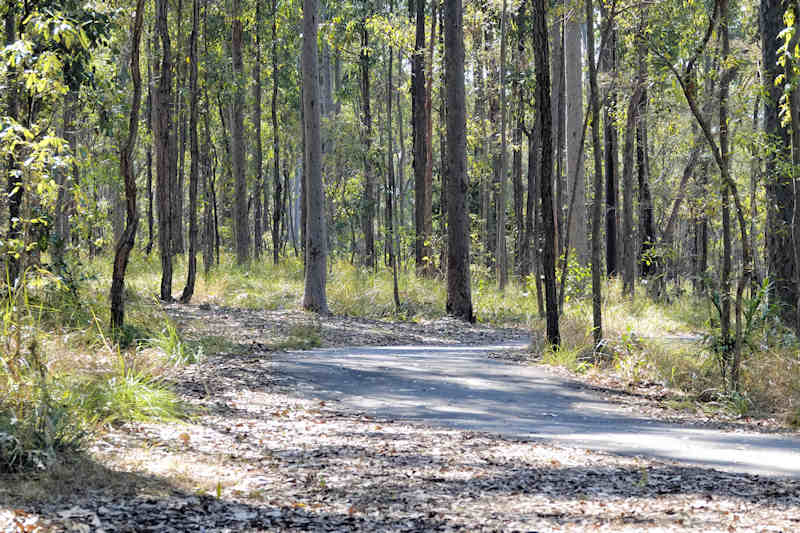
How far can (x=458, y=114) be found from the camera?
16.6 metres

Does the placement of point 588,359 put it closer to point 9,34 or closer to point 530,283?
point 9,34

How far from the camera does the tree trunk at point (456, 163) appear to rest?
1638 cm

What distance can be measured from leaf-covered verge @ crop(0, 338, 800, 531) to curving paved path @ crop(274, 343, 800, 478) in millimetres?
503

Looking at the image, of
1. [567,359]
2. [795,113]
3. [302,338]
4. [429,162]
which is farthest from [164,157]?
[795,113]

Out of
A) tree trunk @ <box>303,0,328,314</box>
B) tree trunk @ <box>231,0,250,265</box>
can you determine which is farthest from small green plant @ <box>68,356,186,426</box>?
tree trunk @ <box>231,0,250,265</box>

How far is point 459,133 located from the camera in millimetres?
16453

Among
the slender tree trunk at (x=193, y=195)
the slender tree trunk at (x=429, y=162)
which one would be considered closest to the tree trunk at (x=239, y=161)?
the slender tree trunk at (x=429, y=162)

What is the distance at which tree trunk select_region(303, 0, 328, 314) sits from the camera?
15961mm

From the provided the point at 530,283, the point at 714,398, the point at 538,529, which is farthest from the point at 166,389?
the point at 530,283

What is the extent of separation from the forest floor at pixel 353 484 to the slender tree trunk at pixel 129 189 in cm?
192

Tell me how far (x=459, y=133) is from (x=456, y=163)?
0.64 m

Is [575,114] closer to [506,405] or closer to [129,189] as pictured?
[506,405]

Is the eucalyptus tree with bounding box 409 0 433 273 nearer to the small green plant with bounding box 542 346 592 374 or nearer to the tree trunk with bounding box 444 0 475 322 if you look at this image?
the tree trunk with bounding box 444 0 475 322

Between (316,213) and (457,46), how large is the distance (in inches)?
179
